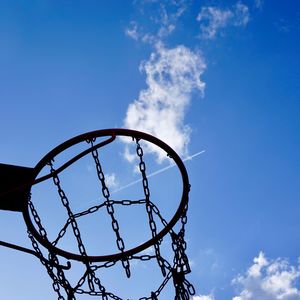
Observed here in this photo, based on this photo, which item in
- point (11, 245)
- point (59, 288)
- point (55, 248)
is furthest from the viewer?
point (55, 248)

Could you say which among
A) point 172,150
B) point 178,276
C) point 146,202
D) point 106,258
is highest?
point 172,150

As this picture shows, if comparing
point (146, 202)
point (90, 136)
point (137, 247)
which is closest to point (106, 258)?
point (137, 247)

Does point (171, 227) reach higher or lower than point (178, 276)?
higher

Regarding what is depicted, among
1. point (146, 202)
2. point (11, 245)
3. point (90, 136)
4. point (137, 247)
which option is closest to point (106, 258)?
point (137, 247)

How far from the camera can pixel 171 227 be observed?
456cm

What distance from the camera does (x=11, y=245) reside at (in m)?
3.84

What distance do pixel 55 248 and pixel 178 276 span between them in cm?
142

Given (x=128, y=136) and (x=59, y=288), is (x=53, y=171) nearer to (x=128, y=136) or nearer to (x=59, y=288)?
(x=128, y=136)

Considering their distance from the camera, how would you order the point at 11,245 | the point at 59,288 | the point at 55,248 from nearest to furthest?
the point at 11,245 < the point at 59,288 < the point at 55,248

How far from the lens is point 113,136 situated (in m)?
4.17

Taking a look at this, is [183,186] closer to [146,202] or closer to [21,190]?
[146,202]

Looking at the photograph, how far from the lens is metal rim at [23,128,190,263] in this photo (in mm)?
4266

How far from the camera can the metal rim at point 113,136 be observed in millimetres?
4266

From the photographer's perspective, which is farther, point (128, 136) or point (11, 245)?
point (128, 136)
